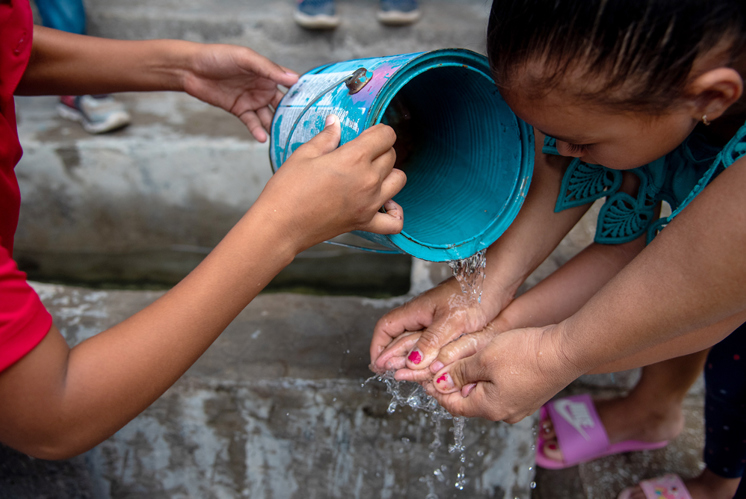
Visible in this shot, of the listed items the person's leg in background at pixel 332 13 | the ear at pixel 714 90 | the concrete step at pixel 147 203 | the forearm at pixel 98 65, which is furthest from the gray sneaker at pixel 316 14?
the ear at pixel 714 90

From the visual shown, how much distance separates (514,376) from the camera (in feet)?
3.40

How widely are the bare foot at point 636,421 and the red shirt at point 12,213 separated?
1552mm

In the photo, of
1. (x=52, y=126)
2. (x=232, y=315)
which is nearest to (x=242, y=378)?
(x=232, y=315)

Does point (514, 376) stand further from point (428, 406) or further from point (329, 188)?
point (329, 188)

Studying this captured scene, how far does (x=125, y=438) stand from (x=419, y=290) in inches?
37.4

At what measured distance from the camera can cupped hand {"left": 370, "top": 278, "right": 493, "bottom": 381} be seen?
1277mm

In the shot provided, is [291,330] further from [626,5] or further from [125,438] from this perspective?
[626,5]

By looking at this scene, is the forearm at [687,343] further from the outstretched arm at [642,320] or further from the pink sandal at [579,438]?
the pink sandal at [579,438]

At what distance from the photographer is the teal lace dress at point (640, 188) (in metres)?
1.12

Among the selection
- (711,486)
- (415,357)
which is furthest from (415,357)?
(711,486)

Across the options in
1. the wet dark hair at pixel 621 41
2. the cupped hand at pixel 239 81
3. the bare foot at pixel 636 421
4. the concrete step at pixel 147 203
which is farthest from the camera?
the concrete step at pixel 147 203

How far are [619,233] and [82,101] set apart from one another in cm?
248

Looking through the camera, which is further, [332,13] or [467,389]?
[332,13]

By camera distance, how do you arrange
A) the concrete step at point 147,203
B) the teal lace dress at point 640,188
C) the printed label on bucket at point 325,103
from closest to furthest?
the printed label on bucket at point 325,103
the teal lace dress at point 640,188
the concrete step at point 147,203
